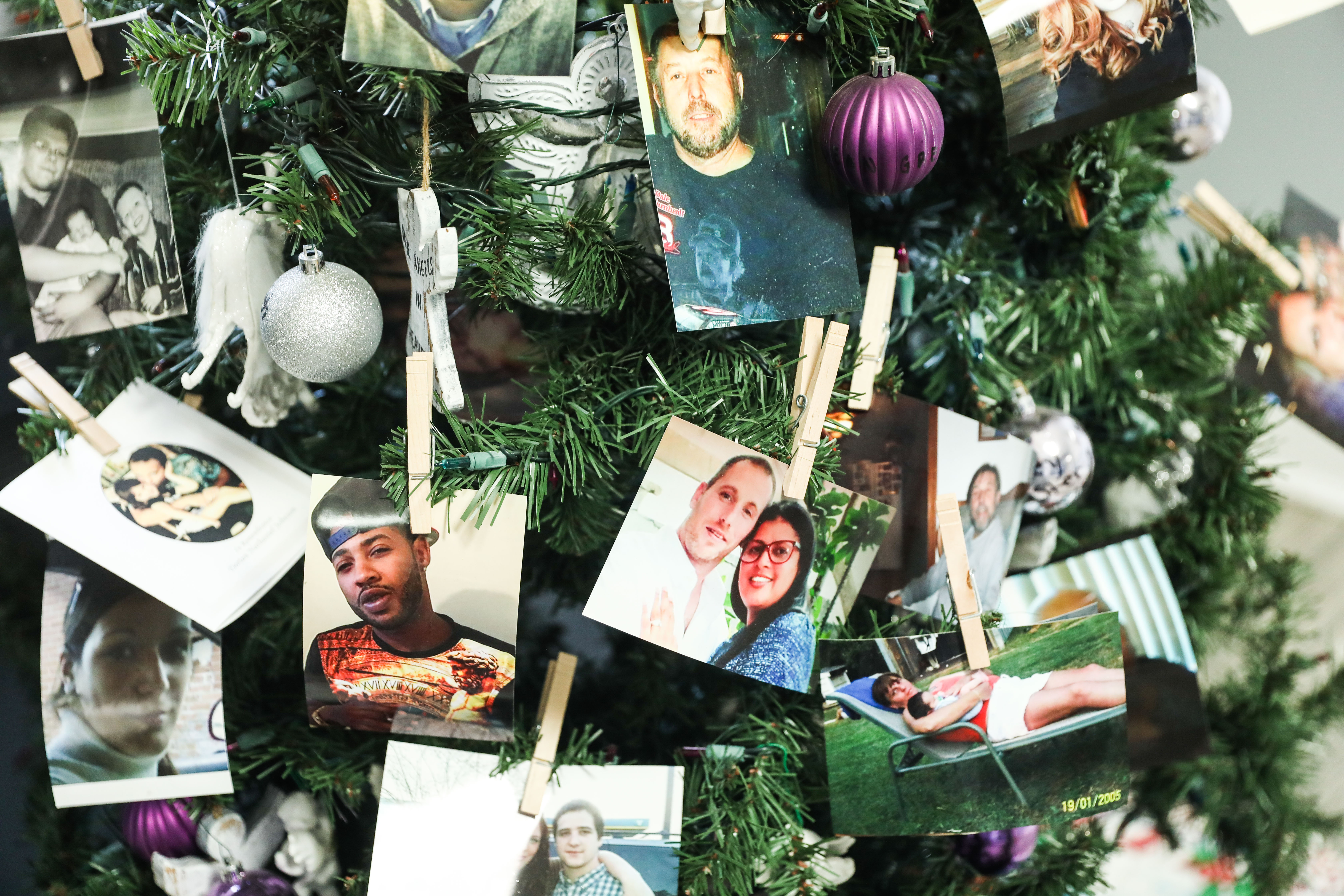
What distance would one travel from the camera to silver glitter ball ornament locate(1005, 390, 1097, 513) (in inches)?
21.4

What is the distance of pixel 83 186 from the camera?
46cm

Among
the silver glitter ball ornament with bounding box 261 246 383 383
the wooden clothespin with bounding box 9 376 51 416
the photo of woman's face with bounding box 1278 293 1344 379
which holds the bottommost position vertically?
the photo of woman's face with bounding box 1278 293 1344 379

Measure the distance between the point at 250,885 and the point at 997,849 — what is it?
396mm

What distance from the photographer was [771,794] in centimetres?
47

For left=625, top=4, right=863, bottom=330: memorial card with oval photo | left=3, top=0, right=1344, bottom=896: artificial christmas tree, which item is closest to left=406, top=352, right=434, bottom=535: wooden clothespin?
left=3, top=0, right=1344, bottom=896: artificial christmas tree

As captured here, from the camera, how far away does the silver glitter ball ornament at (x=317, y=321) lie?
0.40m

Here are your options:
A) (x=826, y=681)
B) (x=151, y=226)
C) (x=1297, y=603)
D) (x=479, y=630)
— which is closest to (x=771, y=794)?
(x=826, y=681)

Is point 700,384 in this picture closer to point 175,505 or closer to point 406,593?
point 406,593

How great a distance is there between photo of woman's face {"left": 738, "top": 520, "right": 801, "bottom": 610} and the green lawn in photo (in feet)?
0.24

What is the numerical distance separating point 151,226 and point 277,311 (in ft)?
0.37

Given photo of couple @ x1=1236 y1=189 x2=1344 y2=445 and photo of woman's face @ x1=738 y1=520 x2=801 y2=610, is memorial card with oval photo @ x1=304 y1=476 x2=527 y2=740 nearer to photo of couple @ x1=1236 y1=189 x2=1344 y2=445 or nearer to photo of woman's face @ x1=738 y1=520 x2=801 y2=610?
photo of woman's face @ x1=738 y1=520 x2=801 y2=610

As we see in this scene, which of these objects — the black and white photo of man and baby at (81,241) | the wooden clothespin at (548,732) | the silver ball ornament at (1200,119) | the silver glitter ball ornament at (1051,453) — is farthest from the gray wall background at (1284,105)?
the black and white photo of man and baby at (81,241)
